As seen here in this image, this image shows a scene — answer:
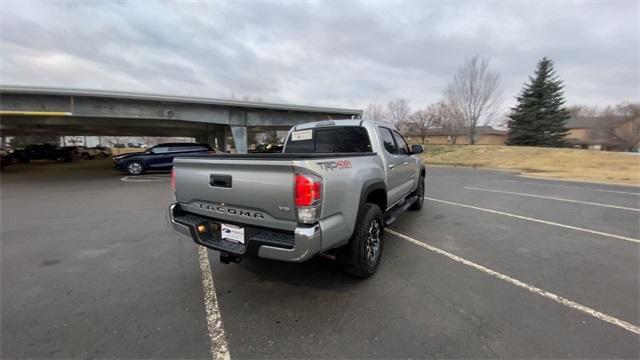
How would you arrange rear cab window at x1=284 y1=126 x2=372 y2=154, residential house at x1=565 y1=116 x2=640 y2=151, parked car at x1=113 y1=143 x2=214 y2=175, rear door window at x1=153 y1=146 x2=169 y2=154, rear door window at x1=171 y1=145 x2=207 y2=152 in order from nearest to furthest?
rear cab window at x1=284 y1=126 x2=372 y2=154
parked car at x1=113 y1=143 x2=214 y2=175
rear door window at x1=153 y1=146 x2=169 y2=154
rear door window at x1=171 y1=145 x2=207 y2=152
residential house at x1=565 y1=116 x2=640 y2=151

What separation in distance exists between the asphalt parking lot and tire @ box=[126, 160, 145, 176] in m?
10.4

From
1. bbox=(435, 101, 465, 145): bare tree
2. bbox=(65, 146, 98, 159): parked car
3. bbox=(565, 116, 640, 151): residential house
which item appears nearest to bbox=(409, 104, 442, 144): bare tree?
bbox=(435, 101, 465, 145): bare tree

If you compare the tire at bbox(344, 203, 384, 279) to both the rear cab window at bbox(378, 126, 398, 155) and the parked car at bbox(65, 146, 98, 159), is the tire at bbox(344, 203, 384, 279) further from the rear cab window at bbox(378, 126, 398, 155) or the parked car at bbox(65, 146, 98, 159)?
the parked car at bbox(65, 146, 98, 159)

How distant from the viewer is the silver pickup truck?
251cm

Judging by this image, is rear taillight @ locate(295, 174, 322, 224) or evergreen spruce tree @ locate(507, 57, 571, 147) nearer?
rear taillight @ locate(295, 174, 322, 224)

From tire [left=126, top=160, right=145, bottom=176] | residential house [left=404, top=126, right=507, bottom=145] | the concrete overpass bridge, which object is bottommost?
tire [left=126, top=160, right=145, bottom=176]

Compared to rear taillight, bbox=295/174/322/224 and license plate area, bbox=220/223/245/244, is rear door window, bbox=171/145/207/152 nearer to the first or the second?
license plate area, bbox=220/223/245/244

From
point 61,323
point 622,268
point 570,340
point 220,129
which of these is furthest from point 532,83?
point 61,323

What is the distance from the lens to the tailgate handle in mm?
2873

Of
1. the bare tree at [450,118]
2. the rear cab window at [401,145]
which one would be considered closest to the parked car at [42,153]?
the rear cab window at [401,145]

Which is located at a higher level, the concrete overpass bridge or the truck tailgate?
the concrete overpass bridge

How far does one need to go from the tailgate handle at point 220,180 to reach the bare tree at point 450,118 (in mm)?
41576

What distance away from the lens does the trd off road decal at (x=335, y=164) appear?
2.61m

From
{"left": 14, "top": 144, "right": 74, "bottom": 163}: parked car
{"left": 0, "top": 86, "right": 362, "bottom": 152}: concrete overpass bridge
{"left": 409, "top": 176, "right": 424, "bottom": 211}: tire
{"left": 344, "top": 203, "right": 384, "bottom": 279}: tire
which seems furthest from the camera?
{"left": 14, "top": 144, "right": 74, "bottom": 163}: parked car
